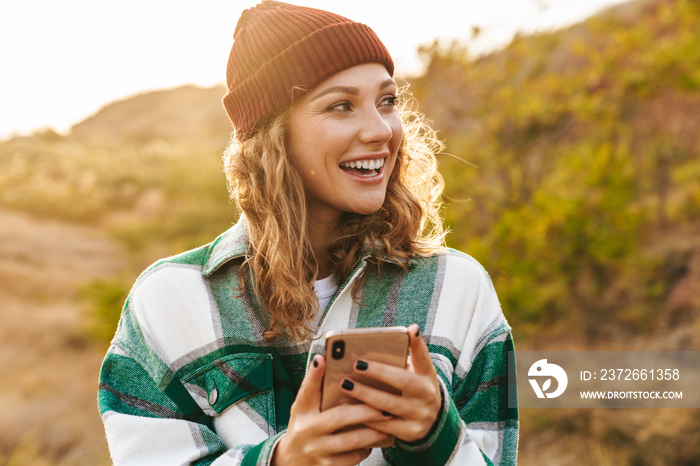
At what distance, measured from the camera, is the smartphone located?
1154mm

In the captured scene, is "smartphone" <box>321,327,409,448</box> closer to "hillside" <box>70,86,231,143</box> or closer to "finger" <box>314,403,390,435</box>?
"finger" <box>314,403,390,435</box>

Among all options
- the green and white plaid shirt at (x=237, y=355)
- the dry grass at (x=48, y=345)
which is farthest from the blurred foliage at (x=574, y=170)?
the green and white plaid shirt at (x=237, y=355)

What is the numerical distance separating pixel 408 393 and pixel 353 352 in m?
0.14

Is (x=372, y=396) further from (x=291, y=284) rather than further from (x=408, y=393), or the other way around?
(x=291, y=284)

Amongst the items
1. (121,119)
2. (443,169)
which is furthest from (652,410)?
(121,119)

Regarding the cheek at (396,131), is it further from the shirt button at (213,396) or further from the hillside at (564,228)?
the hillside at (564,228)

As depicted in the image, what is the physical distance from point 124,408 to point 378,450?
0.70 meters

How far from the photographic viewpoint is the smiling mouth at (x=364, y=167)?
1.79 metres

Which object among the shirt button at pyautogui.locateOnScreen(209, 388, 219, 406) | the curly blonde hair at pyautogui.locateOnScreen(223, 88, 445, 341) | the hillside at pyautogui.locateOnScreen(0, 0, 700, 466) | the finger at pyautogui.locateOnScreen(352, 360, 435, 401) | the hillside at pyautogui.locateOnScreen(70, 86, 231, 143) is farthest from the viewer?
the hillside at pyautogui.locateOnScreen(70, 86, 231, 143)

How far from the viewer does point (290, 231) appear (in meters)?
1.83

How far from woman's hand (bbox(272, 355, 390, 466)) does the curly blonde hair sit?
518 millimetres

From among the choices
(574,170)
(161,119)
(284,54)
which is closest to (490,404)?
(284,54)

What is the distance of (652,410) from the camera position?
5227mm

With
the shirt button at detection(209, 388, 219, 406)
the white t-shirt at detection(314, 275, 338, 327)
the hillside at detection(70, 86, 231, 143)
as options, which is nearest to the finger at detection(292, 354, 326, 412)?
the shirt button at detection(209, 388, 219, 406)
